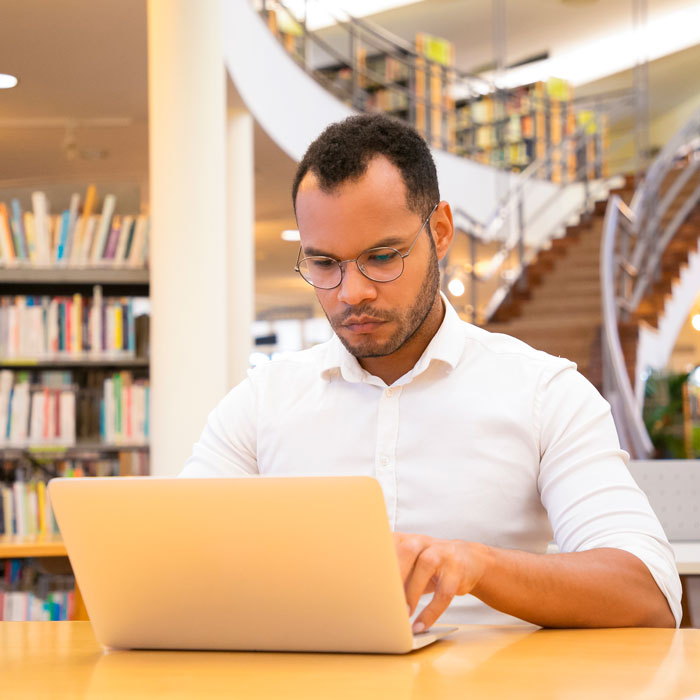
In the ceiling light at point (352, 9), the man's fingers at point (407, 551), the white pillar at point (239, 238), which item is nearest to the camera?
the man's fingers at point (407, 551)

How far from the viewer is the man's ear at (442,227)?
4.80 feet

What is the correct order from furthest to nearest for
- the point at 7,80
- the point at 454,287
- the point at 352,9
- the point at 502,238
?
the point at 352,9, the point at 502,238, the point at 454,287, the point at 7,80

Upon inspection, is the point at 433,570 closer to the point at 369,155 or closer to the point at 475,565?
the point at 475,565

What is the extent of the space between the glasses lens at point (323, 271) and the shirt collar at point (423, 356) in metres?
0.16

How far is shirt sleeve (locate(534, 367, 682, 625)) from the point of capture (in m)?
1.25

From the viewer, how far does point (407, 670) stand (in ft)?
3.04

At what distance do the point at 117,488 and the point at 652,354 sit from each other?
6903 millimetres

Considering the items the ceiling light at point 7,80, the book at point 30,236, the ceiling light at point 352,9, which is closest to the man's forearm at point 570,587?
the book at point 30,236

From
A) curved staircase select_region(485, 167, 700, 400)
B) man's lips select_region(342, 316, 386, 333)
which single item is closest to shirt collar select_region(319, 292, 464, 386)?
man's lips select_region(342, 316, 386, 333)

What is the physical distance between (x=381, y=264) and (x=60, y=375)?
271 cm

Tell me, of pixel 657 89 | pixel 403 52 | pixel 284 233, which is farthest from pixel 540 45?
pixel 284 233

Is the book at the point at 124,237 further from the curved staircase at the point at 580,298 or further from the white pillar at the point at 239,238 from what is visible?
the curved staircase at the point at 580,298

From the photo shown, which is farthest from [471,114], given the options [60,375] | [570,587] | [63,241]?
[570,587]

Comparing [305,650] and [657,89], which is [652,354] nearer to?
[305,650]
